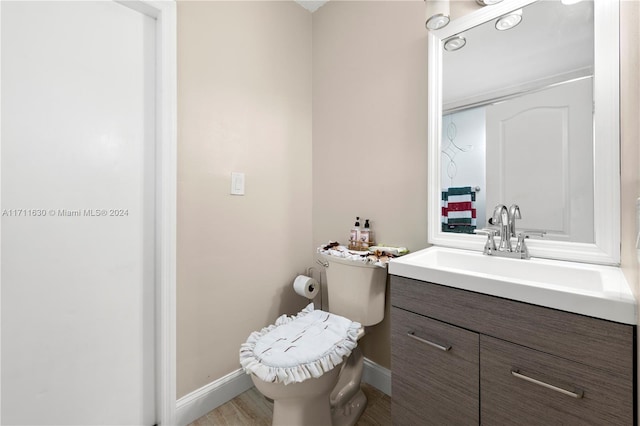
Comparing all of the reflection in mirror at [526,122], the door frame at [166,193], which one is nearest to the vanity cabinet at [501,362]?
the reflection in mirror at [526,122]

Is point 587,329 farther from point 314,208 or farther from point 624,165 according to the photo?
point 314,208

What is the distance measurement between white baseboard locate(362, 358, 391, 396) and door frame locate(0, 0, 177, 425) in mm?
1039

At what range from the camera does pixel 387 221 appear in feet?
5.11

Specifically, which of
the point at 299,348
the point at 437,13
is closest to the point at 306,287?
the point at 299,348

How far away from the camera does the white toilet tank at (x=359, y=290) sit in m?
1.39

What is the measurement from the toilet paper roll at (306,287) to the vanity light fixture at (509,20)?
1603 millimetres

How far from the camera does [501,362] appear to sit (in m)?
0.80

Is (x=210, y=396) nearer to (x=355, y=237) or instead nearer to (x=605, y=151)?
(x=355, y=237)

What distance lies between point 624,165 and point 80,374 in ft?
7.13

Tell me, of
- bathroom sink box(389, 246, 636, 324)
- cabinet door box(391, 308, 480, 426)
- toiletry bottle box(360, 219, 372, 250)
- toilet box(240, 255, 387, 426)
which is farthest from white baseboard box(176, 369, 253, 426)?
bathroom sink box(389, 246, 636, 324)

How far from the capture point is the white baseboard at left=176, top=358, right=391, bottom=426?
1.33m

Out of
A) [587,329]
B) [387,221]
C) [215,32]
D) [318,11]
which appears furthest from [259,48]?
[587,329]

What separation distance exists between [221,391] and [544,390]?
145 cm

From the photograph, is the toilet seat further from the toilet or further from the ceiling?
the ceiling
